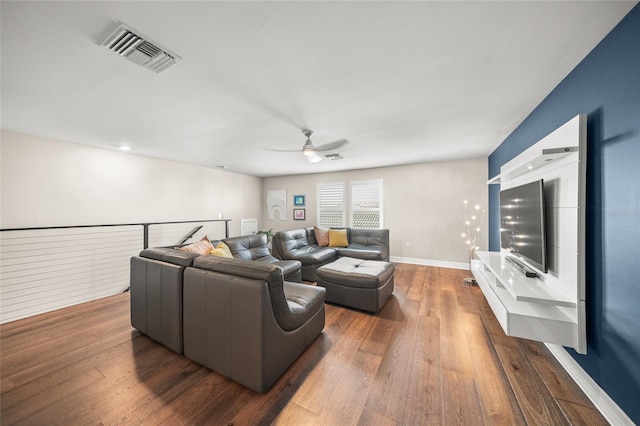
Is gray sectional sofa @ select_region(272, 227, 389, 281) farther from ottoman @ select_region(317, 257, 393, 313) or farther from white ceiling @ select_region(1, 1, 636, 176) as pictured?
white ceiling @ select_region(1, 1, 636, 176)

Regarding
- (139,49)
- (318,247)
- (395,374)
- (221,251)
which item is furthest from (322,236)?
(139,49)

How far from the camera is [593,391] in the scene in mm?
1456

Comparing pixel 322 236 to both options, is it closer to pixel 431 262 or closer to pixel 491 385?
pixel 431 262

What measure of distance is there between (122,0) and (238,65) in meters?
0.63

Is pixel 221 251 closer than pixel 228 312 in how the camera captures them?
No

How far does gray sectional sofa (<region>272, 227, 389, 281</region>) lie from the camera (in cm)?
397

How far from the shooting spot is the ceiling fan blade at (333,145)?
3361 millimetres

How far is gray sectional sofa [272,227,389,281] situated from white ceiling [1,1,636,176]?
84.6 inches

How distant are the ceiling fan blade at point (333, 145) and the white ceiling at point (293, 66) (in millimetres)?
392

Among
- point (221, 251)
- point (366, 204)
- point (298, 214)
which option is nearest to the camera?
point (221, 251)

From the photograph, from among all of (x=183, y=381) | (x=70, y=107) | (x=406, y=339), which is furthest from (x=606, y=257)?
(x=70, y=107)

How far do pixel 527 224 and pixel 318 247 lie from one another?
11.4 ft

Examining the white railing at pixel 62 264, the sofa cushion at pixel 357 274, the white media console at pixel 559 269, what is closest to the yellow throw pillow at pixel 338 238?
the sofa cushion at pixel 357 274

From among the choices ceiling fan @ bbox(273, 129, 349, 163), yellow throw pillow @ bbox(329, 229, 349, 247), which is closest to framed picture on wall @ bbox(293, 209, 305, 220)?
yellow throw pillow @ bbox(329, 229, 349, 247)
